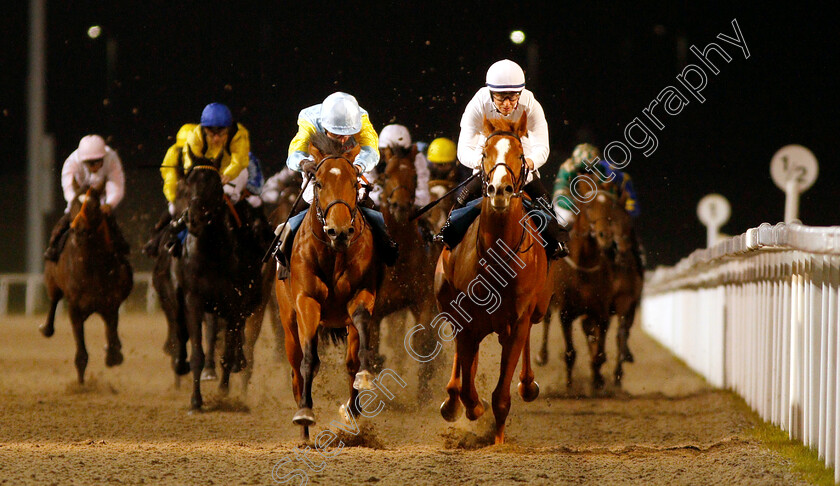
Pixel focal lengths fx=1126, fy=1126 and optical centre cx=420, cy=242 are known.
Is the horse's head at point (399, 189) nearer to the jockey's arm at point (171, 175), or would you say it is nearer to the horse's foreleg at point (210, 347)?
the horse's foreleg at point (210, 347)

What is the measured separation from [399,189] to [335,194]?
2.95 meters

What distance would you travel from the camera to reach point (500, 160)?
6.70 meters

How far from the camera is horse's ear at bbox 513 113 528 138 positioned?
710cm

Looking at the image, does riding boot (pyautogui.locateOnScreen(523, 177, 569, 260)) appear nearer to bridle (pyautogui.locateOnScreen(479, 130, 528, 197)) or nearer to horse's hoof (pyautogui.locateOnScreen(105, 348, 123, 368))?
bridle (pyautogui.locateOnScreen(479, 130, 528, 197))

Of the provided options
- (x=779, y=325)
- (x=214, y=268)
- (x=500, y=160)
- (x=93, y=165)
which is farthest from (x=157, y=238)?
(x=779, y=325)

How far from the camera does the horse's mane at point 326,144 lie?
24.1 ft

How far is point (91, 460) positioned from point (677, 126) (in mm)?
22658

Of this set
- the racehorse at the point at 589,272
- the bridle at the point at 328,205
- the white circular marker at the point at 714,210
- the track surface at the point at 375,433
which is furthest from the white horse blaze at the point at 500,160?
the white circular marker at the point at 714,210

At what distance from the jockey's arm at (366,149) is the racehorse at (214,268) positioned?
2234 millimetres

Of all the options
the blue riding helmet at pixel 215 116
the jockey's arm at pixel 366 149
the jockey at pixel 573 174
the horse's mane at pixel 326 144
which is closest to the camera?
the horse's mane at pixel 326 144

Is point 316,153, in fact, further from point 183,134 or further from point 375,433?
point 183,134

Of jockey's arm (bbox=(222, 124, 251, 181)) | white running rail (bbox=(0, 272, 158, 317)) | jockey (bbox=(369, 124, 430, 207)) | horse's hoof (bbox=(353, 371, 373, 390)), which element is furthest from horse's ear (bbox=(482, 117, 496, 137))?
white running rail (bbox=(0, 272, 158, 317))

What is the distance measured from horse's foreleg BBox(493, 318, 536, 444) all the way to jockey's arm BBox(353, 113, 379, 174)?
1528mm

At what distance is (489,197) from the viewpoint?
688 cm
